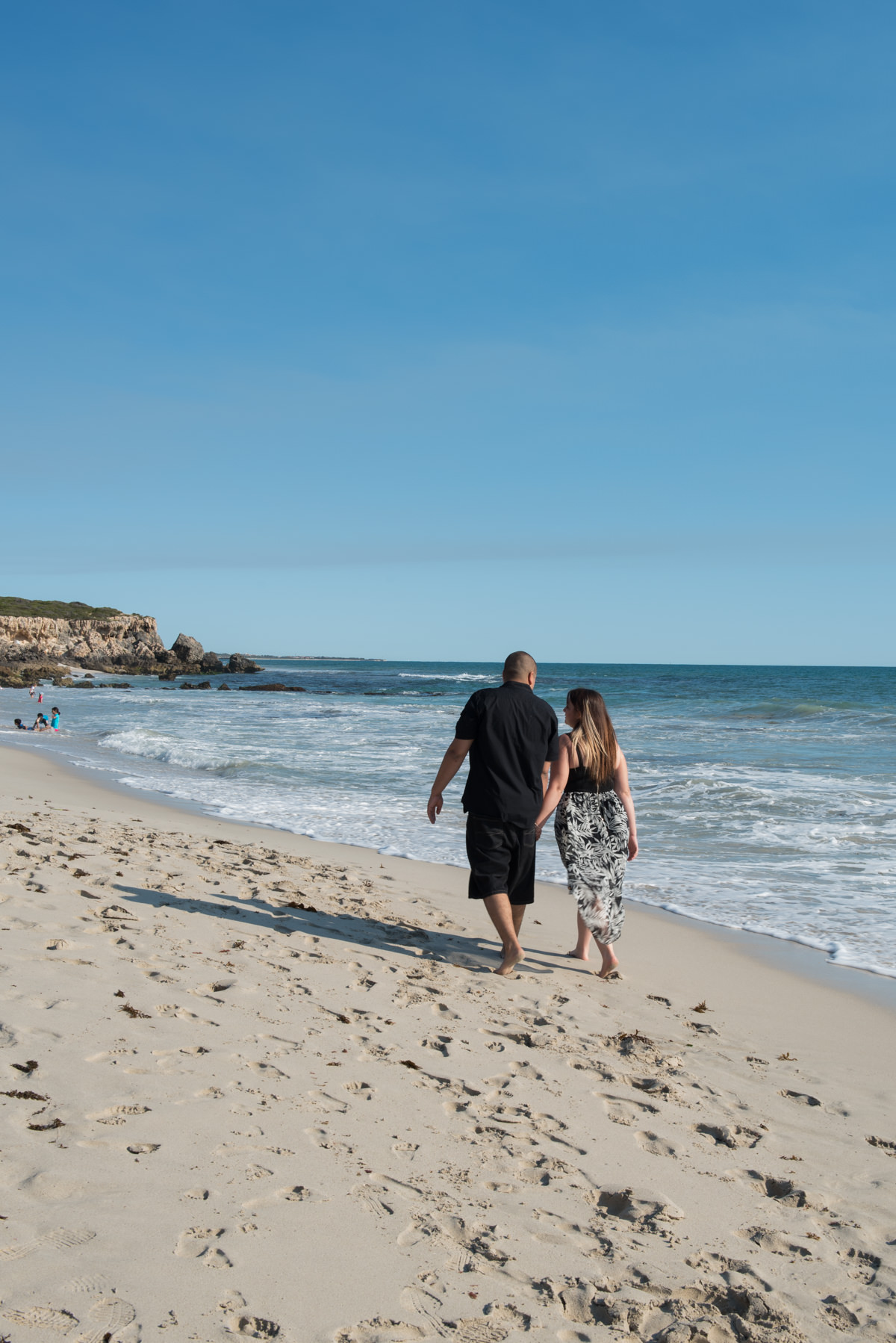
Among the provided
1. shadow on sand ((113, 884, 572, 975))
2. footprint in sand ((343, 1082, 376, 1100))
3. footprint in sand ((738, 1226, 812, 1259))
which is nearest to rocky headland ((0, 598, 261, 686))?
shadow on sand ((113, 884, 572, 975))

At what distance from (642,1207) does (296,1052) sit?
1.59 meters

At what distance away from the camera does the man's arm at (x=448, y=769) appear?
5090 millimetres

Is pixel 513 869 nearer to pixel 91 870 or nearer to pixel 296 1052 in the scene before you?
pixel 296 1052

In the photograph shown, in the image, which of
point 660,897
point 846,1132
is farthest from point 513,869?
point 660,897

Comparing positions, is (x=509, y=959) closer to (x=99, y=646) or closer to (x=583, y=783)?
(x=583, y=783)

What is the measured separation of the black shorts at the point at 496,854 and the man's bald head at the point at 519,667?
2.91ft

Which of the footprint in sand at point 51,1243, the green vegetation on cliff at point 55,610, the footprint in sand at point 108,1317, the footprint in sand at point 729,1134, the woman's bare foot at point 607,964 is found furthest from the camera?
the green vegetation on cliff at point 55,610

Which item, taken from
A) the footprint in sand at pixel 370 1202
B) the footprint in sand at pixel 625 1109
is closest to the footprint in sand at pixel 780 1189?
the footprint in sand at pixel 625 1109

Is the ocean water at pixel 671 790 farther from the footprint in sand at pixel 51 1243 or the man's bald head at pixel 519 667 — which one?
the footprint in sand at pixel 51 1243

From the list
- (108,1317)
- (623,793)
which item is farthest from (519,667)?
(108,1317)

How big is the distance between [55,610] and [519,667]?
9368cm

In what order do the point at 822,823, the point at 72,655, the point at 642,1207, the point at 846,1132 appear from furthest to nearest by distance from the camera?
the point at 72,655 < the point at 822,823 < the point at 846,1132 < the point at 642,1207

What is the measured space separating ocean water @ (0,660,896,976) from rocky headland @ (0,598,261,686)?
3925 cm

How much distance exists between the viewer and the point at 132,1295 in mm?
2146
